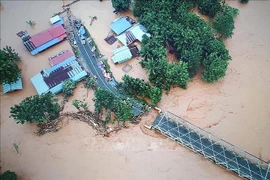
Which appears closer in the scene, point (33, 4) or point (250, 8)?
point (250, 8)

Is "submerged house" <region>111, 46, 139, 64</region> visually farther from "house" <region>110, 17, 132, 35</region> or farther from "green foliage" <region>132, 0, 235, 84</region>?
"house" <region>110, 17, 132, 35</region>

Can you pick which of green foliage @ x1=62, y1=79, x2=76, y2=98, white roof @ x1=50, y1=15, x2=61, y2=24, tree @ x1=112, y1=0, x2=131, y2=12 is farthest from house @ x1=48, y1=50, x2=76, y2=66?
tree @ x1=112, y1=0, x2=131, y2=12

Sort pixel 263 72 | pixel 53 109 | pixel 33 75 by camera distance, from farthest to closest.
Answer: pixel 33 75 < pixel 263 72 < pixel 53 109

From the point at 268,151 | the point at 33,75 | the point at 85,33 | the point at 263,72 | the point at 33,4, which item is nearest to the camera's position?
the point at 268,151

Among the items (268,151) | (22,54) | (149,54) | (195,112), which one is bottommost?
(268,151)

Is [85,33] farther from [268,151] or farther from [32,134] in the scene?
[268,151]

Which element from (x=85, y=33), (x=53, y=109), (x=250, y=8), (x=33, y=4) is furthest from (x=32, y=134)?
(x=250, y=8)

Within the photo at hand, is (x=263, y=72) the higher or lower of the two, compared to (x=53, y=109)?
lower
